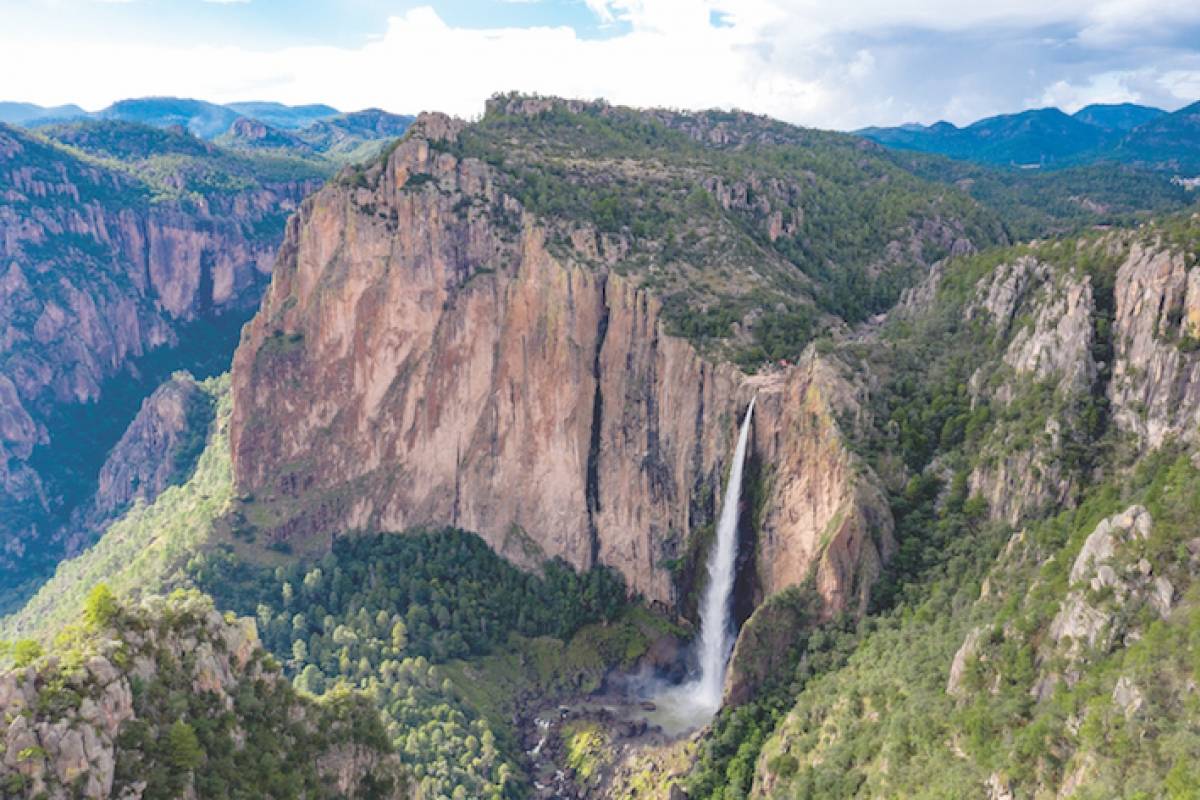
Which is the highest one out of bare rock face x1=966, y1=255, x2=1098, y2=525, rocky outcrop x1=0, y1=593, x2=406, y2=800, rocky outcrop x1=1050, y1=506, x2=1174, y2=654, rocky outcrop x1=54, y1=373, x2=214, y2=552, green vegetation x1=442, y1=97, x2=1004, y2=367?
green vegetation x1=442, y1=97, x2=1004, y2=367

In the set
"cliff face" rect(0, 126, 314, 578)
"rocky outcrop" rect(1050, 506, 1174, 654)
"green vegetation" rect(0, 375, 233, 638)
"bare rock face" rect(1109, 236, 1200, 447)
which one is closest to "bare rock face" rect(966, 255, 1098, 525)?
"bare rock face" rect(1109, 236, 1200, 447)

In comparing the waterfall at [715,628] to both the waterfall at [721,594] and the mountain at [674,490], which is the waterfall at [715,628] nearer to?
the waterfall at [721,594]

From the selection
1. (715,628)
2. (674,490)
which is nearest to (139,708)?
(715,628)

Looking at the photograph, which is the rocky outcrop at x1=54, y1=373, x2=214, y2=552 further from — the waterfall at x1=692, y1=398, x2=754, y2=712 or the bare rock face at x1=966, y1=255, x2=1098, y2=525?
the bare rock face at x1=966, y1=255, x2=1098, y2=525

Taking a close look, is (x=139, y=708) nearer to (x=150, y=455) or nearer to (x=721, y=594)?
(x=721, y=594)

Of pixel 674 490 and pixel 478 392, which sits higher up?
pixel 478 392
